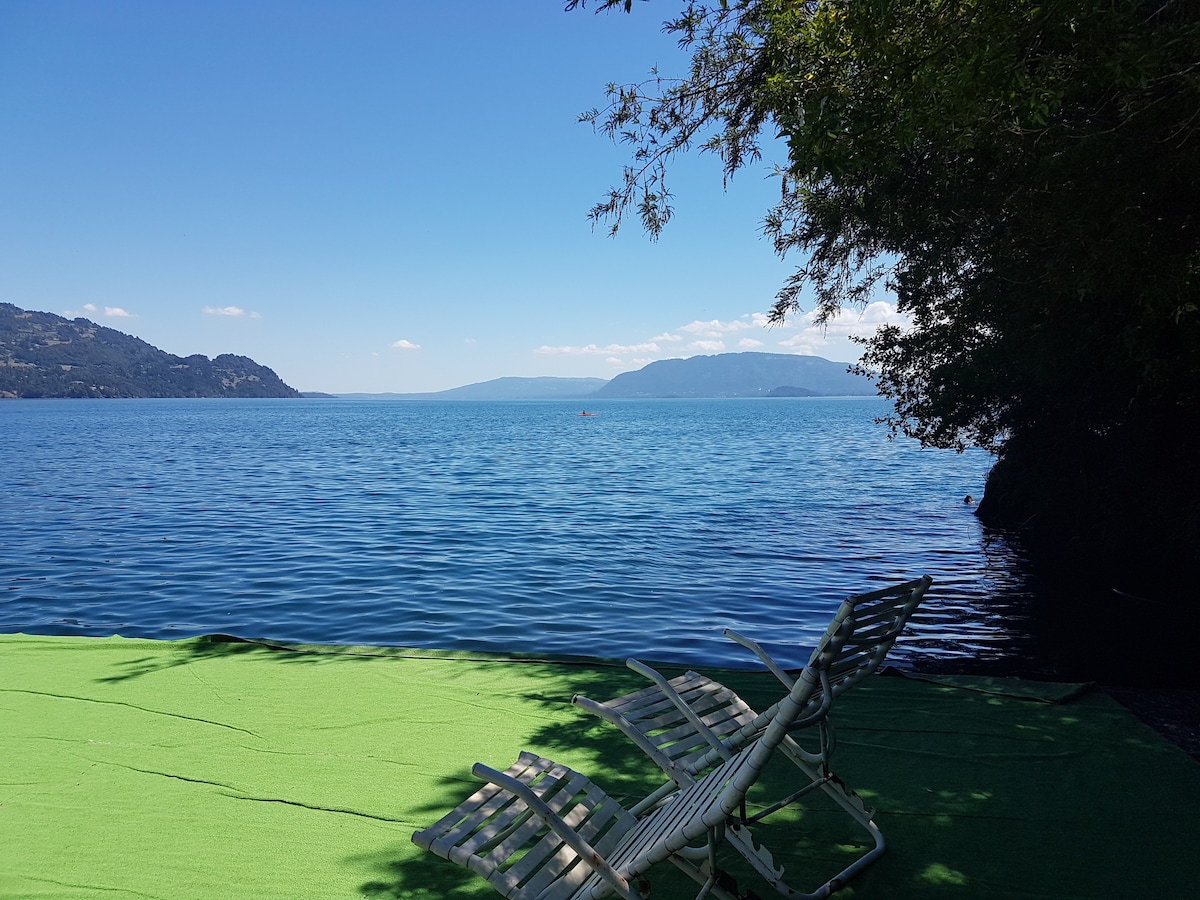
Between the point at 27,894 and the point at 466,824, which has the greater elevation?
the point at 466,824

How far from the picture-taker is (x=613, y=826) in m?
3.22

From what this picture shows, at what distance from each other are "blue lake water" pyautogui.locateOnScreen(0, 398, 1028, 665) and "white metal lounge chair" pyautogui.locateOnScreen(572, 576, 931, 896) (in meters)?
4.59

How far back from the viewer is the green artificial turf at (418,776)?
3.56m

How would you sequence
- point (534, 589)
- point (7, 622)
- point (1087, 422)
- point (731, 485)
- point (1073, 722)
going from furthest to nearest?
point (731, 485) → point (1087, 422) → point (534, 589) → point (7, 622) → point (1073, 722)

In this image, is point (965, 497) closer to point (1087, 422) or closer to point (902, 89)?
point (1087, 422)

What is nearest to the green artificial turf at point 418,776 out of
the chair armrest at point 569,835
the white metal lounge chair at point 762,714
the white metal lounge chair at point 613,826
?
the white metal lounge chair at point 762,714

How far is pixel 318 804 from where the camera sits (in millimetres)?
4238

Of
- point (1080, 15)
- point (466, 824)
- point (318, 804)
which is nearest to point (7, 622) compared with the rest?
point (318, 804)

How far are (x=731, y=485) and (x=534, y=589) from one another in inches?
631

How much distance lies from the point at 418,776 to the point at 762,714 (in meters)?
2.08

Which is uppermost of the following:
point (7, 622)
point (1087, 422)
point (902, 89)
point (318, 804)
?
point (902, 89)

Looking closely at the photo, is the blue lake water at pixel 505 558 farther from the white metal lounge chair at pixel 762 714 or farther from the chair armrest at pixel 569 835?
the chair armrest at pixel 569 835

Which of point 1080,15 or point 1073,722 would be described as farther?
point 1073,722

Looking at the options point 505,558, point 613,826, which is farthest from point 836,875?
point 505,558
